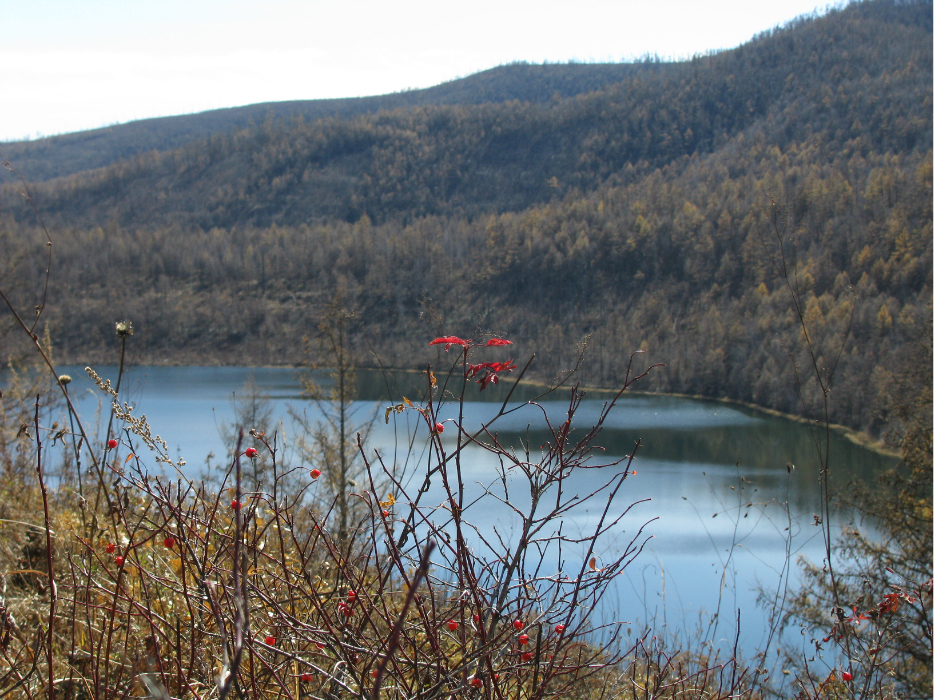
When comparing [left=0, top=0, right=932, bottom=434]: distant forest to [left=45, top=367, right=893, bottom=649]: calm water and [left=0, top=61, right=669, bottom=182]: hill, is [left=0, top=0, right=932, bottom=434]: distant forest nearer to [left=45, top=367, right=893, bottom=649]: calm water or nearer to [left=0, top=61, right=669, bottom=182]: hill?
[left=0, top=61, right=669, bottom=182]: hill

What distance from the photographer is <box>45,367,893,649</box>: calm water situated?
24.0 ft

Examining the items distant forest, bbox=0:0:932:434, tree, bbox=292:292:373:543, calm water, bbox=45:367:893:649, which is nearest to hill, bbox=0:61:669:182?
distant forest, bbox=0:0:932:434

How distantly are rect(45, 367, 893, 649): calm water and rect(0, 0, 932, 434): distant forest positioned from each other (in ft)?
5.21

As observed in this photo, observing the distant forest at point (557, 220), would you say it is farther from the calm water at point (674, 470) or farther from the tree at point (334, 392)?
the calm water at point (674, 470)

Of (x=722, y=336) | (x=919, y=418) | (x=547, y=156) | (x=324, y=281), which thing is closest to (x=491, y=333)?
(x=919, y=418)

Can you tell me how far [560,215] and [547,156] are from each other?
60.1 meters

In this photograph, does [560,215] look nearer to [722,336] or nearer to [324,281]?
[324,281]

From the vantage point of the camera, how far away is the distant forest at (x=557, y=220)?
25.8 meters

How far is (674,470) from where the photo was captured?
53.1 ft

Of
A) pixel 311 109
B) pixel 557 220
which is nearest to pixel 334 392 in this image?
pixel 557 220

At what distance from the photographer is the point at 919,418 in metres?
9.65

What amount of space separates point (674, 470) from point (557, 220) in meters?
44.7

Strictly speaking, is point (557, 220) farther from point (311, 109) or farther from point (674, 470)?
point (311, 109)

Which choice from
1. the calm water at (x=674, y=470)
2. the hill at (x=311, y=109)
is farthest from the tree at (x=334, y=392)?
the hill at (x=311, y=109)
